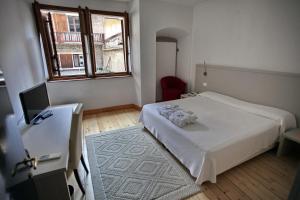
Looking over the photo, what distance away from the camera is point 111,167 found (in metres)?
2.14

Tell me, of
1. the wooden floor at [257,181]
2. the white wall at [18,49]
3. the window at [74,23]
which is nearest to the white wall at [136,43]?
the window at [74,23]

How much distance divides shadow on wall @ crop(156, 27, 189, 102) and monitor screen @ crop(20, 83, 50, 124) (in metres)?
3.04

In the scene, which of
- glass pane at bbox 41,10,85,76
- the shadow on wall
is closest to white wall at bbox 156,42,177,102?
the shadow on wall

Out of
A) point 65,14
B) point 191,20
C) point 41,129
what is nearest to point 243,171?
point 41,129

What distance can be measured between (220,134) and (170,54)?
3244 mm

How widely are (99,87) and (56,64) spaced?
1.05m

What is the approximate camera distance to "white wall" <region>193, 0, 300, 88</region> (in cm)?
236

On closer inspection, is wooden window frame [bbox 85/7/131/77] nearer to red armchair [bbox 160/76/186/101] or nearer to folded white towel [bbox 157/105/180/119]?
red armchair [bbox 160/76/186/101]

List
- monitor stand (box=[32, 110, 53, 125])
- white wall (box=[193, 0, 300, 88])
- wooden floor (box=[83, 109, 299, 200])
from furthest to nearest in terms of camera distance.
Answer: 1. white wall (box=[193, 0, 300, 88])
2. monitor stand (box=[32, 110, 53, 125])
3. wooden floor (box=[83, 109, 299, 200])

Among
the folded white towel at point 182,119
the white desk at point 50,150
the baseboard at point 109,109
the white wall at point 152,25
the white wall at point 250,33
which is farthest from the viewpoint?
the baseboard at point 109,109

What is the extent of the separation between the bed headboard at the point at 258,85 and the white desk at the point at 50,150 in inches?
121

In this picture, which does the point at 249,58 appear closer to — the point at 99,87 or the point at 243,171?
the point at 243,171

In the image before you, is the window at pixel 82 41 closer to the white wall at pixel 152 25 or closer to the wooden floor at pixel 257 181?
the white wall at pixel 152 25

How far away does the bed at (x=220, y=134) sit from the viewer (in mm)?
1729
